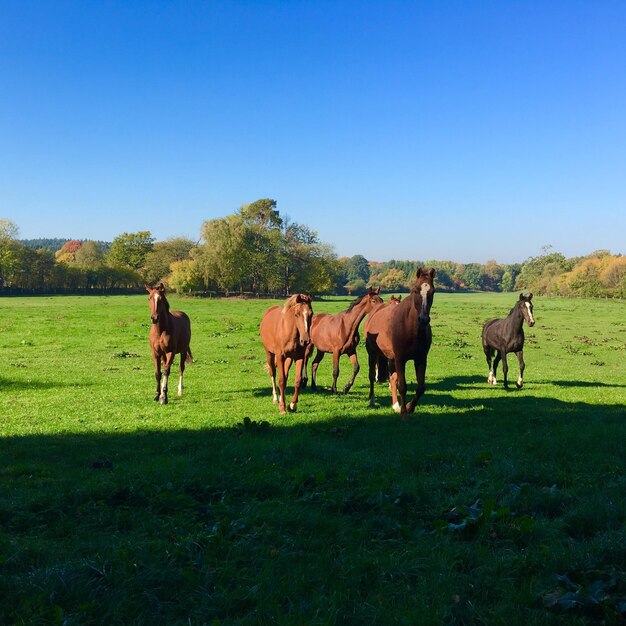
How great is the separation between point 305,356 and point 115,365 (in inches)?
461

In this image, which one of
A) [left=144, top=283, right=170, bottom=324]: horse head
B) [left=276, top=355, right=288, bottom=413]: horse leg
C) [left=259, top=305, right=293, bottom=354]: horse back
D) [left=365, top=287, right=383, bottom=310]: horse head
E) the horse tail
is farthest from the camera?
the horse tail

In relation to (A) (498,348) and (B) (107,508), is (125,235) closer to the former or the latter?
(A) (498,348)

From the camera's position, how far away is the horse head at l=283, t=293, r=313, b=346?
11.3m

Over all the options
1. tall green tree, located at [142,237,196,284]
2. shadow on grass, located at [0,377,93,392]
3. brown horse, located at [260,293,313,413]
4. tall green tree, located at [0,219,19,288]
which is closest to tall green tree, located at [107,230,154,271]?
tall green tree, located at [142,237,196,284]

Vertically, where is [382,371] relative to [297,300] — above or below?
below

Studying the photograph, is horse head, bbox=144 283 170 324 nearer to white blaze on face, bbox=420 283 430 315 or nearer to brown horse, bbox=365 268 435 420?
brown horse, bbox=365 268 435 420

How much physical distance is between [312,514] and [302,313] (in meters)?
6.23

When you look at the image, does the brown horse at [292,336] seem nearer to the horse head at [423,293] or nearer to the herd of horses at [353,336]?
the herd of horses at [353,336]

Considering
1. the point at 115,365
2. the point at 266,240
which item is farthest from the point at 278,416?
the point at 266,240

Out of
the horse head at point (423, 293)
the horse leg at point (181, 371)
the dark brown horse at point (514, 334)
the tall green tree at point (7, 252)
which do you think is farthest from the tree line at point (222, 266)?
the horse head at point (423, 293)

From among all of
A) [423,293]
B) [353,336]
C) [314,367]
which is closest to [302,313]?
[423,293]

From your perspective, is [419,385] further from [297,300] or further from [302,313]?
[297,300]

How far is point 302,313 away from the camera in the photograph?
1144cm

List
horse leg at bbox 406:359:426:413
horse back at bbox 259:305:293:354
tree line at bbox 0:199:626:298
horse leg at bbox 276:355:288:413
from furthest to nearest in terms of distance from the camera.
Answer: tree line at bbox 0:199:626:298 < horse back at bbox 259:305:293:354 < horse leg at bbox 276:355:288:413 < horse leg at bbox 406:359:426:413
